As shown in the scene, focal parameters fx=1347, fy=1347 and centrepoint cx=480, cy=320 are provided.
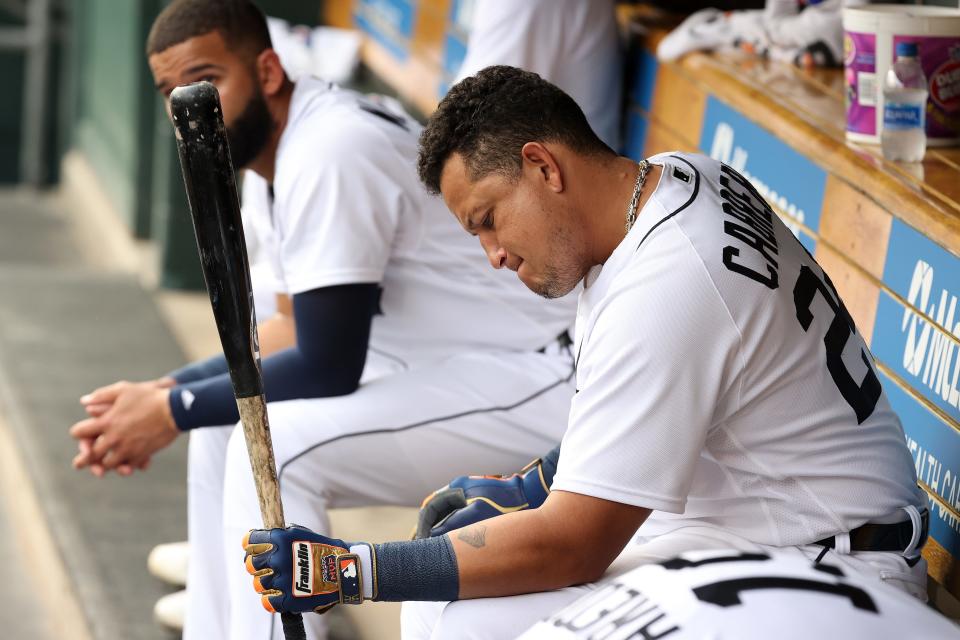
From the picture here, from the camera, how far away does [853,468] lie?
5.59ft

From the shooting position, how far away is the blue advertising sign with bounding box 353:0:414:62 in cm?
474

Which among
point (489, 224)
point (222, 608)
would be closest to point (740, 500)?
point (489, 224)

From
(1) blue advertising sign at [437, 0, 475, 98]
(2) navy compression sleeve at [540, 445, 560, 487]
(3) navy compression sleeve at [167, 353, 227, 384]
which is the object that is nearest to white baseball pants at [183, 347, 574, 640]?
(3) navy compression sleeve at [167, 353, 227, 384]

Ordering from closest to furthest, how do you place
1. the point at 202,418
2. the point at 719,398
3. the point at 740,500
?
the point at 719,398, the point at 740,500, the point at 202,418

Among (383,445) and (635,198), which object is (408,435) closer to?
(383,445)

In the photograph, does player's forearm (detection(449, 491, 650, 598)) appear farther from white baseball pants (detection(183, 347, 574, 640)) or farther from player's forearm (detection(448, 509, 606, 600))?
white baseball pants (detection(183, 347, 574, 640))

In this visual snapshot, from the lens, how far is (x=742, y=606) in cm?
149

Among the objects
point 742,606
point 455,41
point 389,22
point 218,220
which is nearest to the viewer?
point 742,606

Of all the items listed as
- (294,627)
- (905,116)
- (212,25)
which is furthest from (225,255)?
(905,116)

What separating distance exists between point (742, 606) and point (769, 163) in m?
1.45

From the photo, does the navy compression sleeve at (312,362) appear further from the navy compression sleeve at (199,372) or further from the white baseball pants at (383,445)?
the navy compression sleeve at (199,372)

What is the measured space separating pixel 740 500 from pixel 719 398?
18 centimetres

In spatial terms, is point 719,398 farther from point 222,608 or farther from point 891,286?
point 222,608

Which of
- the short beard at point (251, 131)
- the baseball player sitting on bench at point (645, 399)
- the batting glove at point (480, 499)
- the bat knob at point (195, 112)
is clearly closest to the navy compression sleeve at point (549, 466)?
the batting glove at point (480, 499)
